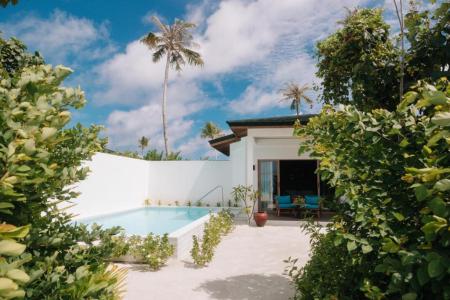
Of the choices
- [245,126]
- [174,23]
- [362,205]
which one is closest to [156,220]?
[245,126]

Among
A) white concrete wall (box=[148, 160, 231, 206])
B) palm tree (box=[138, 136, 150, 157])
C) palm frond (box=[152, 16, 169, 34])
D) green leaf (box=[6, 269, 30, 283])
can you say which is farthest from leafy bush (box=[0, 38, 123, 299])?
palm tree (box=[138, 136, 150, 157])

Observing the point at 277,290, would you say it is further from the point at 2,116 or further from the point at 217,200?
the point at 217,200

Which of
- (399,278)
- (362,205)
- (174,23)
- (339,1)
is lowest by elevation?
(399,278)

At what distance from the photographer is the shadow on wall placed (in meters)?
5.54

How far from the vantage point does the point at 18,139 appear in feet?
4.57

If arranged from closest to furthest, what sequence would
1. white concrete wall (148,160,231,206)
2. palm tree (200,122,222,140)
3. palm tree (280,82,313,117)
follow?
white concrete wall (148,160,231,206) → palm tree (280,82,313,117) → palm tree (200,122,222,140)

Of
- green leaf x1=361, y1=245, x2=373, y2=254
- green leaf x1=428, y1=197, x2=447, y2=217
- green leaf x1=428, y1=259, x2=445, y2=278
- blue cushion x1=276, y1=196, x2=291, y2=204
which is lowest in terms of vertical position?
blue cushion x1=276, y1=196, x2=291, y2=204

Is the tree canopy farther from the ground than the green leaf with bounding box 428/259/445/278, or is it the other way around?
the tree canopy

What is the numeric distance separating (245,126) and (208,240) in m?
6.54

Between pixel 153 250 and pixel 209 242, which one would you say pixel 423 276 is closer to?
pixel 153 250

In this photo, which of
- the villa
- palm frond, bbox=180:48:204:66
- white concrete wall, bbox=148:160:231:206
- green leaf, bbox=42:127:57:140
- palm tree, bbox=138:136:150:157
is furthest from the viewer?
palm tree, bbox=138:136:150:157

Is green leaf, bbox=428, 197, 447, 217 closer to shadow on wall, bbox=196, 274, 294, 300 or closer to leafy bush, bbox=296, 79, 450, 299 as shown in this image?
leafy bush, bbox=296, 79, 450, 299

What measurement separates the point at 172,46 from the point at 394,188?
96.9 feet

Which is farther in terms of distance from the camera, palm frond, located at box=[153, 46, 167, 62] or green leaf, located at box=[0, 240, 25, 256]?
palm frond, located at box=[153, 46, 167, 62]
